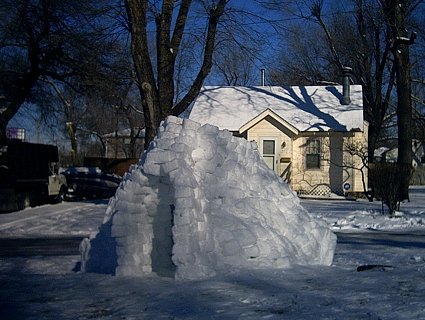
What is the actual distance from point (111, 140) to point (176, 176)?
5827 cm

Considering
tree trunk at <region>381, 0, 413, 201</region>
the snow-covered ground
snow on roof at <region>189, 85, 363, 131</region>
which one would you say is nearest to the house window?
snow on roof at <region>189, 85, 363, 131</region>

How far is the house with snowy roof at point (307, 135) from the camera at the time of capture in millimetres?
31703

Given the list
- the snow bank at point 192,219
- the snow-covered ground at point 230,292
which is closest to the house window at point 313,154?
the snow-covered ground at point 230,292

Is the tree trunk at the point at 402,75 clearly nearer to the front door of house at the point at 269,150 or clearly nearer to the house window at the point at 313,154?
the house window at the point at 313,154

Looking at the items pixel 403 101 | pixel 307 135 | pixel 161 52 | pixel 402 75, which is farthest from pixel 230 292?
pixel 307 135

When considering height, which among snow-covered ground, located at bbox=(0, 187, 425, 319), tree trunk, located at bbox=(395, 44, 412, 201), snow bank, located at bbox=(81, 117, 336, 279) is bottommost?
Result: snow-covered ground, located at bbox=(0, 187, 425, 319)

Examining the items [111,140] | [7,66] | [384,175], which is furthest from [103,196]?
[111,140]

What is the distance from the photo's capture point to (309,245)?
10523 millimetres

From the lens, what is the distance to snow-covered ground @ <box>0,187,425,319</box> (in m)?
7.39

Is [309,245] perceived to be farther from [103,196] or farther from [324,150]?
[103,196]

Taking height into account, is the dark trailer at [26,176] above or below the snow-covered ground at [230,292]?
above

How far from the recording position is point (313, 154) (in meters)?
32.4

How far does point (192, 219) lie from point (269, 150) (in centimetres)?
2300

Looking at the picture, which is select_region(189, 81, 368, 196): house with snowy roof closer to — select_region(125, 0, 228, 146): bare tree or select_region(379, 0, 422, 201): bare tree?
select_region(379, 0, 422, 201): bare tree
